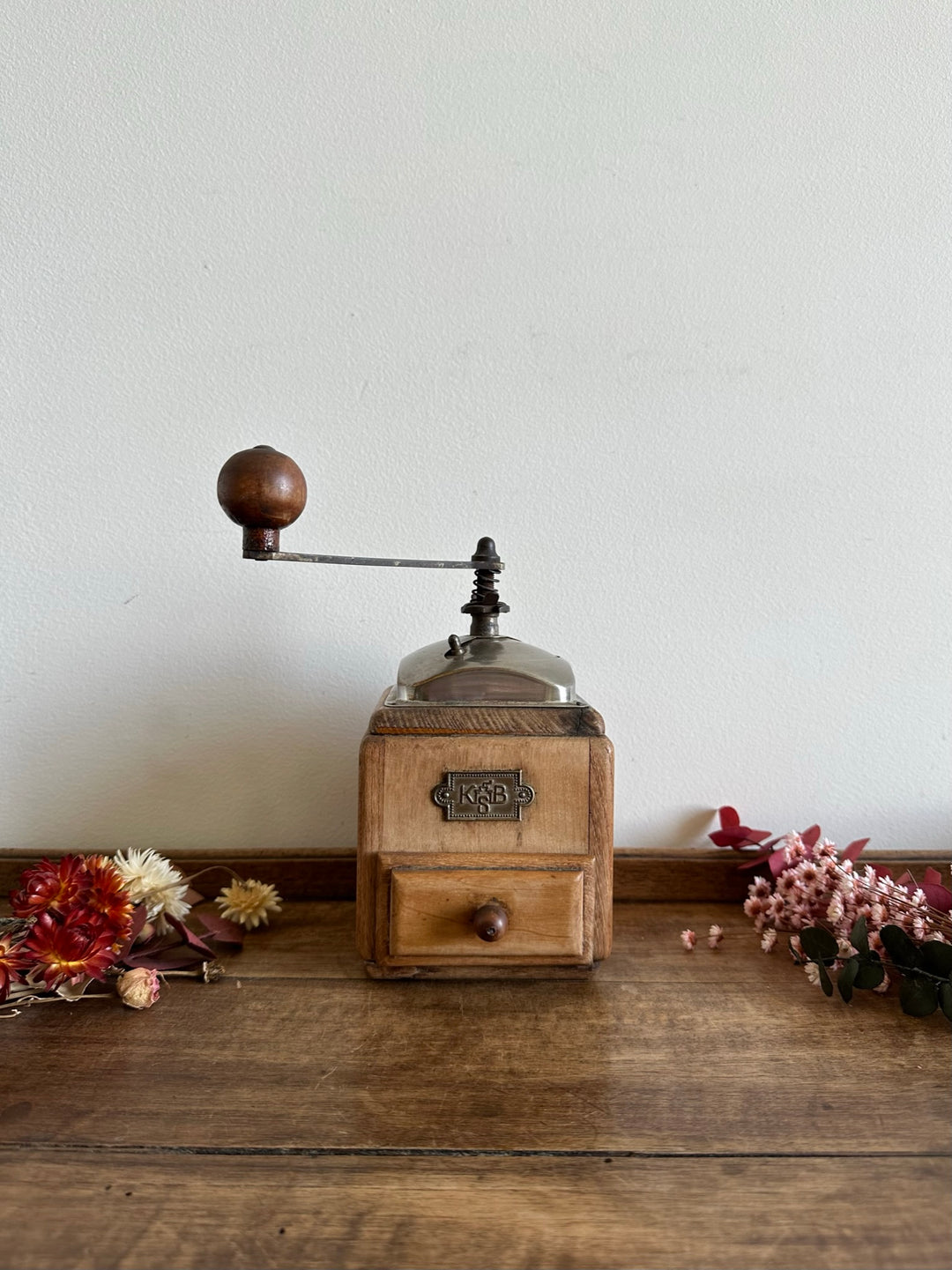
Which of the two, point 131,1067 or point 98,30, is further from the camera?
point 98,30

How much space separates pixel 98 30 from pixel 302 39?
26 cm

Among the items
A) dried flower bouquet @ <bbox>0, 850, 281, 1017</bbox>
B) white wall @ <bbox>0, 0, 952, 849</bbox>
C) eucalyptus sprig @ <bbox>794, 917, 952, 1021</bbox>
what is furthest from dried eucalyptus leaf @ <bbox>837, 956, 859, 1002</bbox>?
dried flower bouquet @ <bbox>0, 850, 281, 1017</bbox>

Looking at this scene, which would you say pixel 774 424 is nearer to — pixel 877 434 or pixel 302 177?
pixel 877 434

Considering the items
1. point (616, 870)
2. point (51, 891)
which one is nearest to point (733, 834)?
point (616, 870)

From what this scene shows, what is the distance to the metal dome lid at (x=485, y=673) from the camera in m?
0.85

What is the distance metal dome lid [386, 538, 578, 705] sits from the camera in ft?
2.79

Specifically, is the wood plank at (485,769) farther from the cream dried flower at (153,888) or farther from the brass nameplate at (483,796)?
the cream dried flower at (153,888)

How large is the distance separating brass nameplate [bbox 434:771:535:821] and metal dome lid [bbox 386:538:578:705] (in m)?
0.08

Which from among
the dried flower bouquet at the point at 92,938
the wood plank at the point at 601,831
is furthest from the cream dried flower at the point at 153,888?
the wood plank at the point at 601,831

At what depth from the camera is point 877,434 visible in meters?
1.11

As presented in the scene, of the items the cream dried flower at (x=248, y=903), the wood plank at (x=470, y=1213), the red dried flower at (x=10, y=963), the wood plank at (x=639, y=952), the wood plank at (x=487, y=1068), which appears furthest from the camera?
the cream dried flower at (x=248, y=903)

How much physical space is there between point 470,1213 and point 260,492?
2.01 ft

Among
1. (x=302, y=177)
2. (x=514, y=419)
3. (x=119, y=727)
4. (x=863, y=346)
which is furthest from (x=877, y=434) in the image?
(x=119, y=727)

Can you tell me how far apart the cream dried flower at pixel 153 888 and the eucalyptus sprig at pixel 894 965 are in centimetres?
68
